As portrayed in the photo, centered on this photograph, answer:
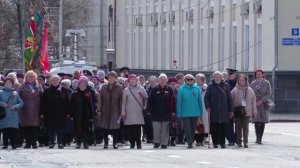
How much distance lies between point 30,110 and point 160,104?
301 cm

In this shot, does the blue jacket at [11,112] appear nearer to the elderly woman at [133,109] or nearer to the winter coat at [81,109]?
the winter coat at [81,109]

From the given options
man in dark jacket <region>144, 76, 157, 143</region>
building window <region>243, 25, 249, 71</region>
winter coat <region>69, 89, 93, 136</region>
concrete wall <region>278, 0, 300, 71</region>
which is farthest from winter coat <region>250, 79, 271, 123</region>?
building window <region>243, 25, 249, 71</region>

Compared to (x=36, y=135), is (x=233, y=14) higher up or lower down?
higher up

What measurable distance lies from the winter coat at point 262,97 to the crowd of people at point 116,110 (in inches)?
52.6

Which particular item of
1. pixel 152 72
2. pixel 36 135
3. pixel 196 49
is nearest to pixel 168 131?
pixel 36 135

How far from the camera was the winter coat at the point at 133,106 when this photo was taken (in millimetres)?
26859

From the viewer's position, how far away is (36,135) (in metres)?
27.1

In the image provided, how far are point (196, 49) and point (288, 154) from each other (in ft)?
121

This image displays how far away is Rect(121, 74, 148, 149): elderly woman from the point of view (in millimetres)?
26859

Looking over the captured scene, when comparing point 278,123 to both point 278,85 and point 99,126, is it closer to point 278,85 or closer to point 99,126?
point 278,85

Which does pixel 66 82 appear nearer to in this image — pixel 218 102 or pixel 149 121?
pixel 149 121

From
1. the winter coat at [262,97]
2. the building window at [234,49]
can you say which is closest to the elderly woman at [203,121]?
the winter coat at [262,97]

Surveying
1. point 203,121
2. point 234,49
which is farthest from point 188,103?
point 234,49

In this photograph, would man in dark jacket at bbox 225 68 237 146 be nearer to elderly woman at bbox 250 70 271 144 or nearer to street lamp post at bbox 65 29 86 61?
elderly woman at bbox 250 70 271 144
